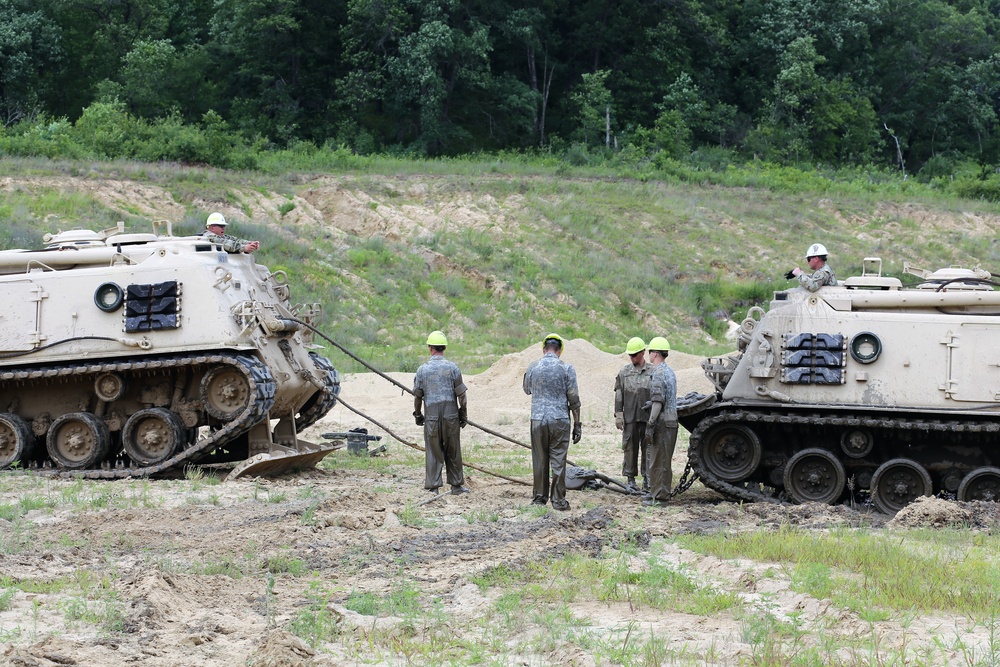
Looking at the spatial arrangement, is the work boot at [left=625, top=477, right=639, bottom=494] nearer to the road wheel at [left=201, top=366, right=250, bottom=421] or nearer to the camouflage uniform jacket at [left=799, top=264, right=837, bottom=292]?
the camouflage uniform jacket at [left=799, top=264, right=837, bottom=292]

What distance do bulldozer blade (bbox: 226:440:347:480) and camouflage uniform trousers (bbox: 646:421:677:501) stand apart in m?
4.38

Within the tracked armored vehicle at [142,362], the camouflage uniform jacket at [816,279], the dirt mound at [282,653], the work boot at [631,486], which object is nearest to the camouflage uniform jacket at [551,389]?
the work boot at [631,486]

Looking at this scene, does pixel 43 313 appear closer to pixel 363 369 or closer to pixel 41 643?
pixel 41 643

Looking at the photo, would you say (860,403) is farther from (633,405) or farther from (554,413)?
(554,413)

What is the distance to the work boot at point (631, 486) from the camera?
14.7m

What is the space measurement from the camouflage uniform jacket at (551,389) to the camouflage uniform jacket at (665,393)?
962 millimetres

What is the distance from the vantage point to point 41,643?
25.3 ft

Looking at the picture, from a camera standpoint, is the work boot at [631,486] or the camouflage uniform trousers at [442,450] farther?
the work boot at [631,486]

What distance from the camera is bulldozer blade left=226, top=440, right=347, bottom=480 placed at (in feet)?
50.2

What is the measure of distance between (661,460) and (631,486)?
0.76m

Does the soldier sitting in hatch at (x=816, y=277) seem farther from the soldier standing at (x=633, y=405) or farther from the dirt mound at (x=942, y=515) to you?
the dirt mound at (x=942, y=515)

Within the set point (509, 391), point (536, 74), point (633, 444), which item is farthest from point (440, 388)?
point (536, 74)

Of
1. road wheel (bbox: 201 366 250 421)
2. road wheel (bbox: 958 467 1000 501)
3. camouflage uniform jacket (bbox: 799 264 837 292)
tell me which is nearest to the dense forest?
road wheel (bbox: 201 366 250 421)

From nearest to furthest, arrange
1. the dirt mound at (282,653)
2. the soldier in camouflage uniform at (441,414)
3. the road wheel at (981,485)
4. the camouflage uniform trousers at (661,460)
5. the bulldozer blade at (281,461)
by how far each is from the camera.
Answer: the dirt mound at (282,653), the road wheel at (981,485), the camouflage uniform trousers at (661,460), the soldier in camouflage uniform at (441,414), the bulldozer blade at (281,461)
